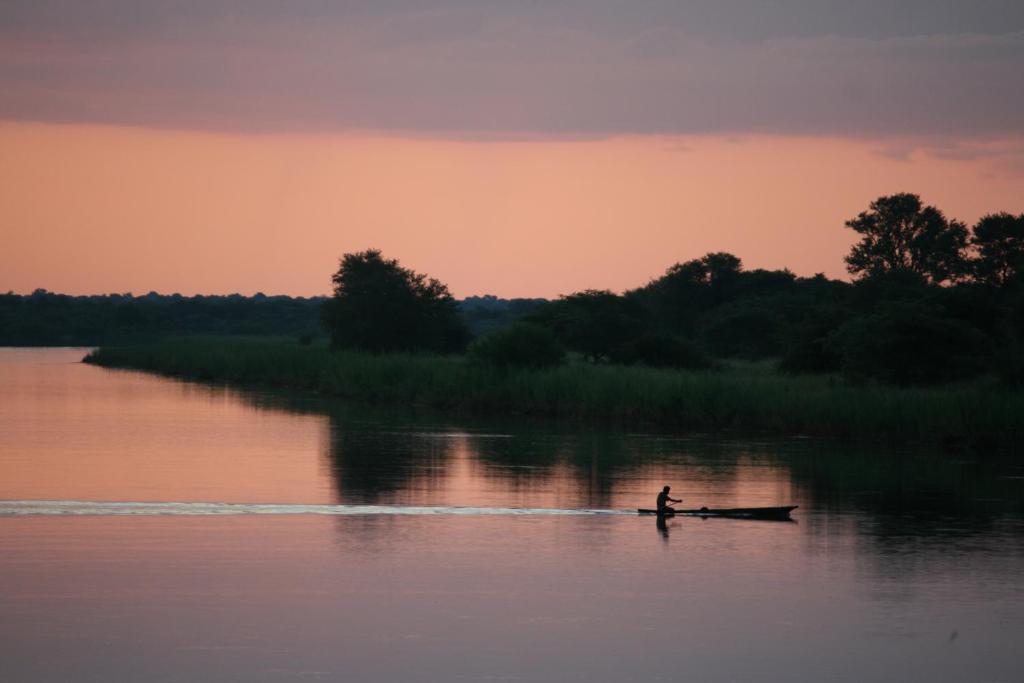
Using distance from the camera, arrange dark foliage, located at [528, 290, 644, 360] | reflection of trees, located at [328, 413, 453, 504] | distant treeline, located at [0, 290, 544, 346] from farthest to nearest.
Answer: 1. distant treeline, located at [0, 290, 544, 346]
2. dark foliage, located at [528, 290, 644, 360]
3. reflection of trees, located at [328, 413, 453, 504]

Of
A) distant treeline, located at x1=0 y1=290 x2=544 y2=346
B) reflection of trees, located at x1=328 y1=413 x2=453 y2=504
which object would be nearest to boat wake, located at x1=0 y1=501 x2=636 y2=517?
reflection of trees, located at x1=328 y1=413 x2=453 y2=504

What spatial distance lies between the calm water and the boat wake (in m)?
0.07

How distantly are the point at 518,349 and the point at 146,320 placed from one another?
105087mm

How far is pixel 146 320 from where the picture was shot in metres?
147

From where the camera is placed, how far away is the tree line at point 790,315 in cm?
4147

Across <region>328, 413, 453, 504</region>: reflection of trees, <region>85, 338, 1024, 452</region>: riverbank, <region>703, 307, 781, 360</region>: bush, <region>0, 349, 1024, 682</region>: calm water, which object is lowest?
<region>0, 349, 1024, 682</region>: calm water

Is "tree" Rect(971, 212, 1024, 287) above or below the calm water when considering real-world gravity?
above

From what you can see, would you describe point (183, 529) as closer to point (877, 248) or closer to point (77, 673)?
point (77, 673)

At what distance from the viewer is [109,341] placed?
137250 mm

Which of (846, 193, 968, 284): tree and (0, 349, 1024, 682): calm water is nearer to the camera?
(0, 349, 1024, 682): calm water

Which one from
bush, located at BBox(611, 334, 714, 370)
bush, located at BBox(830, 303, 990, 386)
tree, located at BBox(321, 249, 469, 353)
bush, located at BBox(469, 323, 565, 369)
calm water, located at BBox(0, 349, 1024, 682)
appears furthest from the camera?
tree, located at BBox(321, 249, 469, 353)

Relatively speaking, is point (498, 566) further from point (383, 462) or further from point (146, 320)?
point (146, 320)

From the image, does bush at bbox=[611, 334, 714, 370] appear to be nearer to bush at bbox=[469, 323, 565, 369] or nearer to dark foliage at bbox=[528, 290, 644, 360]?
dark foliage at bbox=[528, 290, 644, 360]

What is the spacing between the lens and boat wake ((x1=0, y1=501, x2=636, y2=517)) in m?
21.4
